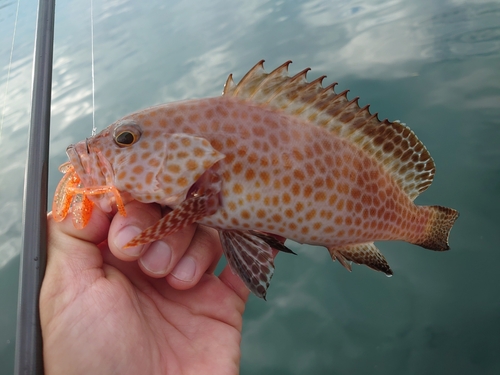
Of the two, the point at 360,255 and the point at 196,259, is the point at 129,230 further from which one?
the point at 360,255

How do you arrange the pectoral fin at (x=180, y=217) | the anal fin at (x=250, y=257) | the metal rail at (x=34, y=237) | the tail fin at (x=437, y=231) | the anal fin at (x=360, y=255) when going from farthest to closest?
the tail fin at (x=437, y=231) → the anal fin at (x=360, y=255) → the anal fin at (x=250, y=257) → the pectoral fin at (x=180, y=217) → the metal rail at (x=34, y=237)

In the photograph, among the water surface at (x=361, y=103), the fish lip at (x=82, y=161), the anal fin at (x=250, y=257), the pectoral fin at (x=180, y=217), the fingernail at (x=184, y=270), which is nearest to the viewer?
the pectoral fin at (x=180, y=217)

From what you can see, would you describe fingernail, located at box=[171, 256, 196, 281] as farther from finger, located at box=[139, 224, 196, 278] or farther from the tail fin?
the tail fin

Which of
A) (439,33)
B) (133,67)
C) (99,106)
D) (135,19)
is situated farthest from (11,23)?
(439,33)

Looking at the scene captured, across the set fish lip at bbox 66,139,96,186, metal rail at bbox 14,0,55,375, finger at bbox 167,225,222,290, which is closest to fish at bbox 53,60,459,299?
fish lip at bbox 66,139,96,186

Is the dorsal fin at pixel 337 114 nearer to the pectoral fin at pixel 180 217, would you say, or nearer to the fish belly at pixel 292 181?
the fish belly at pixel 292 181

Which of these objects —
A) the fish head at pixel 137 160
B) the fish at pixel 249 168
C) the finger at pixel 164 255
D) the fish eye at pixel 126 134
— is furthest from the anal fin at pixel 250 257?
the fish eye at pixel 126 134

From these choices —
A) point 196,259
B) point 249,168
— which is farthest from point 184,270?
point 249,168
